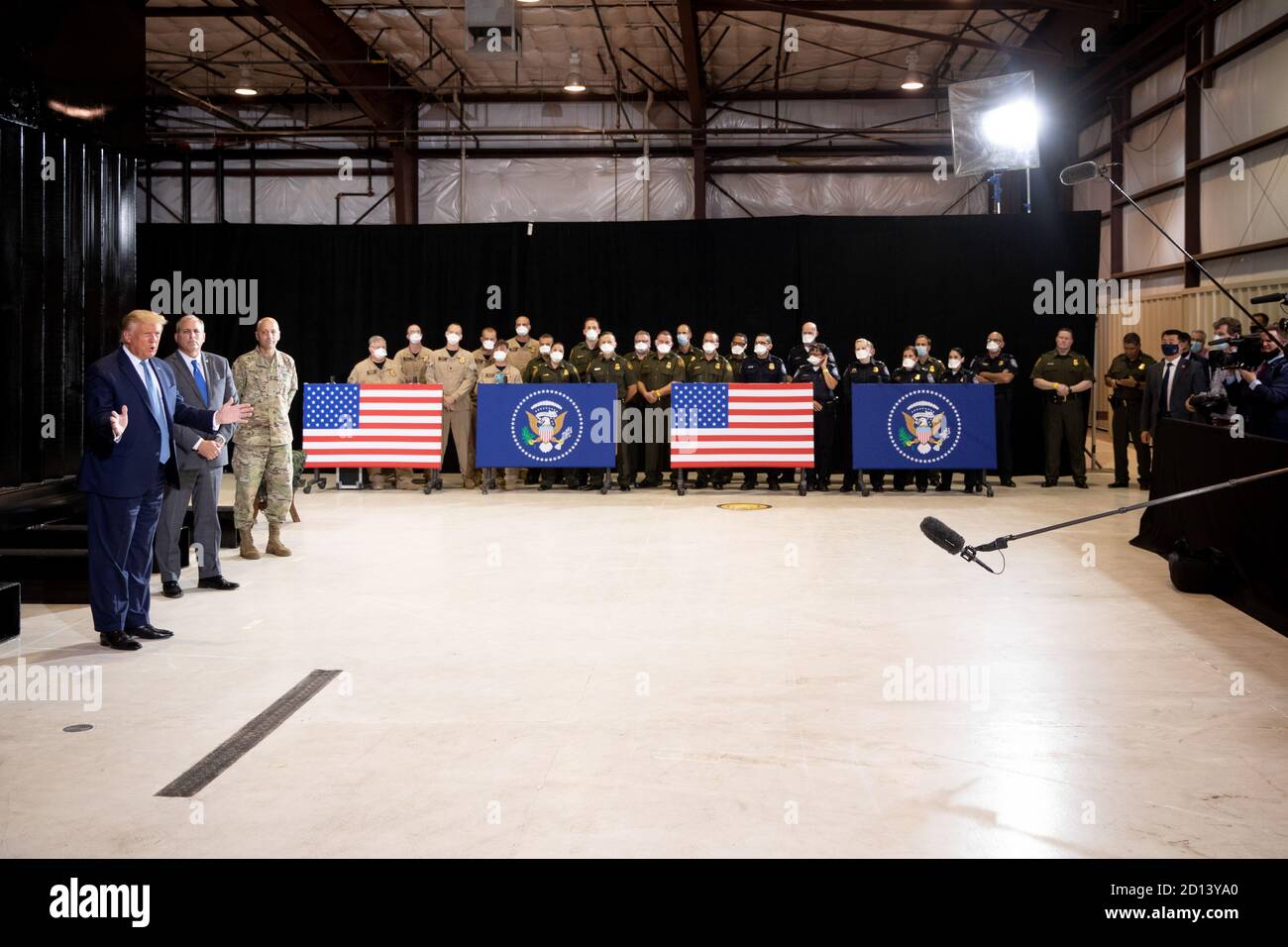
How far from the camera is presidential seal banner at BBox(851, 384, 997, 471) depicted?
12906 mm

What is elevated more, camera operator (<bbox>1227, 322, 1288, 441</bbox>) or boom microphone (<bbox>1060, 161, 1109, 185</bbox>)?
boom microphone (<bbox>1060, 161, 1109, 185</bbox>)

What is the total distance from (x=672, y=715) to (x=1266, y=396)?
227 inches

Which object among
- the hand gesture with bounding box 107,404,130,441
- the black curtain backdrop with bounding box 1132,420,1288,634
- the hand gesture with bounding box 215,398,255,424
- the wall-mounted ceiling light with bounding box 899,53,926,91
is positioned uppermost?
the wall-mounted ceiling light with bounding box 899,53,926,91

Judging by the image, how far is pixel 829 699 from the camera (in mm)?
5055

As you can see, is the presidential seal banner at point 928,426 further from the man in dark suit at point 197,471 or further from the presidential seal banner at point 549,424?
the man in dark suit at point 197,471

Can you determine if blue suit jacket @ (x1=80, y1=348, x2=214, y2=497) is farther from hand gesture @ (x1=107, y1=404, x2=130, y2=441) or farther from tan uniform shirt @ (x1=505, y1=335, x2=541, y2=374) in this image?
tan uniform shirt @ (x1=505, y1=335, x2=541, y2=374)

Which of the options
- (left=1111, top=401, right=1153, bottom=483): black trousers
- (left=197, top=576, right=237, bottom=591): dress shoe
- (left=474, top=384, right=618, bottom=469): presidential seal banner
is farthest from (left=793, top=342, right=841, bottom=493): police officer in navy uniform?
(left=197, top=576, right=237, bottom=591): dress shoe

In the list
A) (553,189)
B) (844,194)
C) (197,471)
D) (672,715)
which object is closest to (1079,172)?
(672,715)

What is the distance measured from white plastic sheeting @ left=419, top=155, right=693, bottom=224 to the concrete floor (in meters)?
14.5

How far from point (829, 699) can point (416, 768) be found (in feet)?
6.33

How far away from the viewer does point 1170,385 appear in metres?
12.3

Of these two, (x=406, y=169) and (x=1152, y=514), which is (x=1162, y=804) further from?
(x=406, y=169)

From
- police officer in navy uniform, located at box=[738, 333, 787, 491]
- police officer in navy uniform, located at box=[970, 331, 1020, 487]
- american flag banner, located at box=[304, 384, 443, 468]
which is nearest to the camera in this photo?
american flag banner, located at box=[304, 384, 443, 468]
